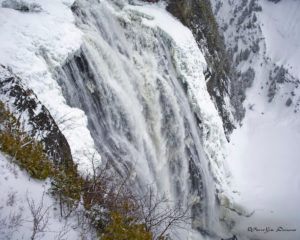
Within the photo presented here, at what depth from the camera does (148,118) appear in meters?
10.4

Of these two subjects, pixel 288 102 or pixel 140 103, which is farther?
pixel 288 102

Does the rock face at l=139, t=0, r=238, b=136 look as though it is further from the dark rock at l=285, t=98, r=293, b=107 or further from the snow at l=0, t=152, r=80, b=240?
the dark rock at l=285, t=98, r=293, b=107

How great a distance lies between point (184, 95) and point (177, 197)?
5297 mm

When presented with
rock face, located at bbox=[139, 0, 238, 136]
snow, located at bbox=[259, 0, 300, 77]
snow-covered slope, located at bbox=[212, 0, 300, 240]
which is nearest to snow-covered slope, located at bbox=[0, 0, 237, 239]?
rock face, located at bbox=[139, 0, 238, 136]

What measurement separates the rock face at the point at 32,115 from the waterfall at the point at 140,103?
208 centimetres

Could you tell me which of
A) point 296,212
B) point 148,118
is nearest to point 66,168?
point 148,118

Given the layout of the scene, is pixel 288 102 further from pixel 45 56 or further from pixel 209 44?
pixel 45 56

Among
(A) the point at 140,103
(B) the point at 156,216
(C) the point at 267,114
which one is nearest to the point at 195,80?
(A) the point at 140,103

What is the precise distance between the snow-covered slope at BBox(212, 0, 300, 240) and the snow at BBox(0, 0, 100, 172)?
10.6 m

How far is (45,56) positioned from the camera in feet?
21.4

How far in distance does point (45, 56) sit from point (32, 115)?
2.74 metres

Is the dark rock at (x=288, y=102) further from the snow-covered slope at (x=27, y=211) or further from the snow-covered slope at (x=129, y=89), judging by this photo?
the snow-covered slope at (x=27, y=211)

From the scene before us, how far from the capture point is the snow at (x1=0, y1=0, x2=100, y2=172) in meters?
5.45

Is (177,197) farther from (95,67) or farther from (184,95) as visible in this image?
(95,67)
